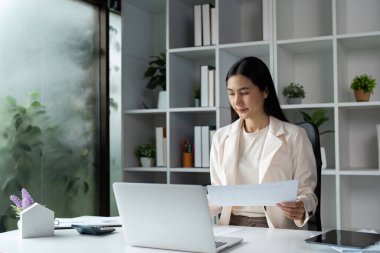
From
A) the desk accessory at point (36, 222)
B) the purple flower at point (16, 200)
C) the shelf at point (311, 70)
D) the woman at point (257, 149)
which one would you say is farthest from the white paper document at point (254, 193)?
the shelf at point (311, 70)

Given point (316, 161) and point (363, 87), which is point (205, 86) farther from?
point (316, 161)

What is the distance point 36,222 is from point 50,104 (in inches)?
52.8

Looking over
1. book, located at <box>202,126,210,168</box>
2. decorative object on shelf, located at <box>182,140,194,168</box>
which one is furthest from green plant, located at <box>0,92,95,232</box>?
book, located at <box>202,126,210,168</box>

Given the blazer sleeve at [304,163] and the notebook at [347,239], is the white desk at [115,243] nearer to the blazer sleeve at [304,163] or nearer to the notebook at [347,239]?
the notebook at [347,239]

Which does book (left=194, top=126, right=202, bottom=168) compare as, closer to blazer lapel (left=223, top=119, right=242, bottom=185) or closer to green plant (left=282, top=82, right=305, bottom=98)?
green plant (left=282, top=82, right=305, bottom=98)

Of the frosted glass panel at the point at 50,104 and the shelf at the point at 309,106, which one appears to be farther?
the shelf at the point at 309,106

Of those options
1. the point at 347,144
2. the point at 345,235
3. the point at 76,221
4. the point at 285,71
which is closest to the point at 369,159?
the point at 347,144

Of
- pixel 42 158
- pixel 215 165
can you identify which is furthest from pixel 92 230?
pixel 42 158

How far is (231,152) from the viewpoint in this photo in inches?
90.4

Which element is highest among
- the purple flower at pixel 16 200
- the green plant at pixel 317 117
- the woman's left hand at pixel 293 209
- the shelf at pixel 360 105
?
the shelf at pixel 360 105

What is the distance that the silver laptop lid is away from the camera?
1520 millimetres

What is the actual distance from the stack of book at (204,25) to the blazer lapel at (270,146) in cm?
123

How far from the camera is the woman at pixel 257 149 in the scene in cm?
218

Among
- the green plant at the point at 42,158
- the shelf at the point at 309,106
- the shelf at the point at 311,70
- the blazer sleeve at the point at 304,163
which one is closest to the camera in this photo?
the blazer sleeve at the point at 304,163
